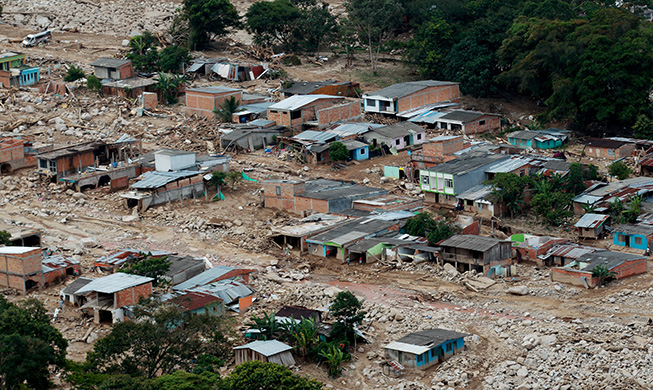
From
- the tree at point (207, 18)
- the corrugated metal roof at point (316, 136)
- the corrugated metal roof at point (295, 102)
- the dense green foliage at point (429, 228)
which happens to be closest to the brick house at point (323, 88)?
the corrugated metal roof at point (295, 102)

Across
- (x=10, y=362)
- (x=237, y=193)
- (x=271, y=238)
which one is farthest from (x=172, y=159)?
(x=10, y=362)

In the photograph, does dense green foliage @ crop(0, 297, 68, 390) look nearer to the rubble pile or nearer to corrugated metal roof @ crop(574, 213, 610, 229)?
corrugated metal roof @ crop(574, 213, 610, 229)

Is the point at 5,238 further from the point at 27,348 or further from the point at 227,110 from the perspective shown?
the point at 227,110

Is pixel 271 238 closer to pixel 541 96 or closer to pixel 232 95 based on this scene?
pixel 232 95

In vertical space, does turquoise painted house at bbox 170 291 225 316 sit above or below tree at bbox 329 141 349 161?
below

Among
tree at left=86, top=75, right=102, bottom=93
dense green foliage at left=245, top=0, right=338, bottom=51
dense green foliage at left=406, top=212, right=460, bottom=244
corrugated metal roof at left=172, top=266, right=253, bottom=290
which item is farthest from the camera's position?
dense green foliage at left=245, top=0, right=338, bottom=51

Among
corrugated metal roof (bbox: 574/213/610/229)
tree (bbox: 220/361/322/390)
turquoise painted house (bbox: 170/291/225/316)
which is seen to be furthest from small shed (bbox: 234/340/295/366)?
corrugated metal roof (bbox: 574/213/610/229)

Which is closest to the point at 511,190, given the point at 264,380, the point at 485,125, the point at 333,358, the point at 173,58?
the point at 485,125
